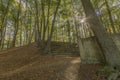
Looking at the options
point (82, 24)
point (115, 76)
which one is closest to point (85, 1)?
point (82, 24)

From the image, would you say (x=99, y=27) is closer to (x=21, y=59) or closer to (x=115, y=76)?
(x=115, y=76)

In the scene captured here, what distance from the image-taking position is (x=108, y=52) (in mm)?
6691

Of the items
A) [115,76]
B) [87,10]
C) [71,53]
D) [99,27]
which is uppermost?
[87,10]

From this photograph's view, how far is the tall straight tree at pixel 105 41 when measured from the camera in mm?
6637

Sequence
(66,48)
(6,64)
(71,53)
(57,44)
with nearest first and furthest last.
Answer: (6,64)
(71,53)
(66,48)
(57,44)

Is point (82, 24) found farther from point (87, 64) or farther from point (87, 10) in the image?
point (87, 64)

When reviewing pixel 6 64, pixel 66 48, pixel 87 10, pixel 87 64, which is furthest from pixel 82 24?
pixel 6 64

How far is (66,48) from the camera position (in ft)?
38.0

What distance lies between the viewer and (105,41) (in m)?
6.74

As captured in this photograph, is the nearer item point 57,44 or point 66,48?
point 66,48

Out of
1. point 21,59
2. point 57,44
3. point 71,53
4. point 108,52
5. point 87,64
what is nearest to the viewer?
point 108,52

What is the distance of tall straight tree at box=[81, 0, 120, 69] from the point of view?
6637 mm

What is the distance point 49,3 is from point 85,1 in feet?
17.5

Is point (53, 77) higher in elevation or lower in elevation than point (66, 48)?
lower
